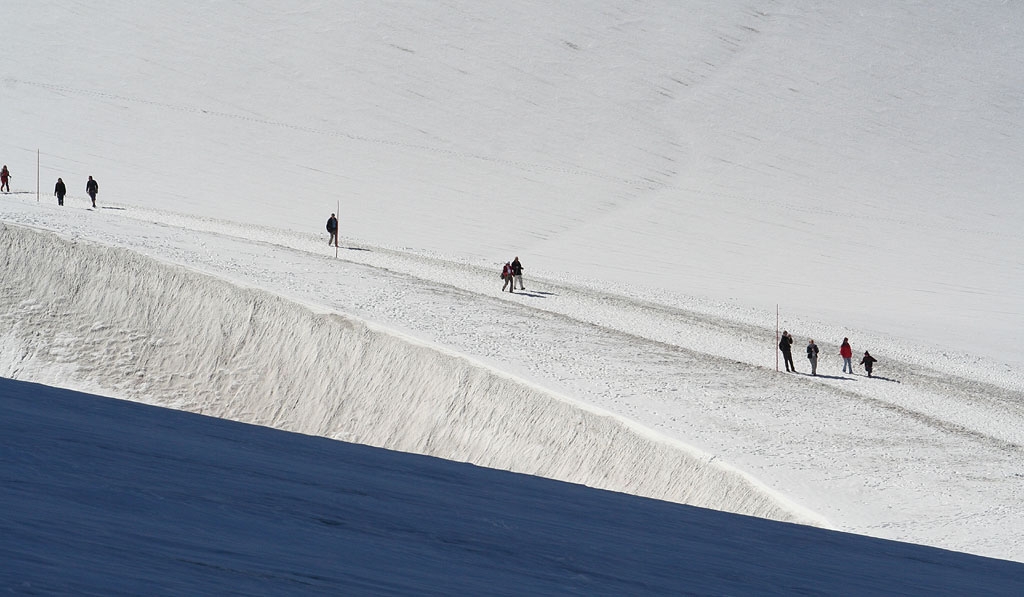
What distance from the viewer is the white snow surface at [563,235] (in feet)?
64.4

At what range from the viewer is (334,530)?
380cm

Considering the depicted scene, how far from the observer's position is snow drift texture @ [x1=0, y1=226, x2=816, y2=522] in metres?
19.0

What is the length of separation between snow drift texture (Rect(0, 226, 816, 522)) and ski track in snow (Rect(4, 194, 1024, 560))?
0.68 metres

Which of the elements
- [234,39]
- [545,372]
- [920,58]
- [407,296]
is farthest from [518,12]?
[545,372]

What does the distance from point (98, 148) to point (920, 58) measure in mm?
56723

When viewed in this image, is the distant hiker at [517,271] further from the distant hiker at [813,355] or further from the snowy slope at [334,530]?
the snowy slope at [334,530]

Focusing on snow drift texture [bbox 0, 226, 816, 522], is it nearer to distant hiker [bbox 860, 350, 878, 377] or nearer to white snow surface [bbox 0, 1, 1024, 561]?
white snow surface [bbox 0, 1, 1024, 561]

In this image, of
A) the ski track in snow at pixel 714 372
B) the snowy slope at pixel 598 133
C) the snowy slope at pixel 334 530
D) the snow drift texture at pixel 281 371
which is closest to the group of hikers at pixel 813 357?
the ski track in snow at pixel 714 372

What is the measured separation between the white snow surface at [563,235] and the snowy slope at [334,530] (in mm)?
10638

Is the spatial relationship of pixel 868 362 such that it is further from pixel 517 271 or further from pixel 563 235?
pixel 563 235

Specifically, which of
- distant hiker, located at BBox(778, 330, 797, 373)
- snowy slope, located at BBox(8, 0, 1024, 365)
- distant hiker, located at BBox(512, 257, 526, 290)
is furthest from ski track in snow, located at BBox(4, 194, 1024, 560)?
snowy slope, located at BBox(8, 0, 1024, 365)

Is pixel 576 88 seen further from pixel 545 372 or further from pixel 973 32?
pixel 545 372

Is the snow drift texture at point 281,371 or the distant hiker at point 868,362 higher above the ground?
the distant hiker at point 868,362

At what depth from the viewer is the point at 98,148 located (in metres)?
52.6
